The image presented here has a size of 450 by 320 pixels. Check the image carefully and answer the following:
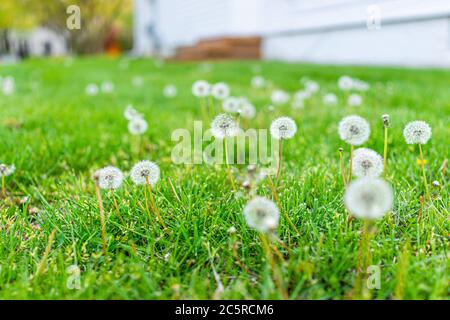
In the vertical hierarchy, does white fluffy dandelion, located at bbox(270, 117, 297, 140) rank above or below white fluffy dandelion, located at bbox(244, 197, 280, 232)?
above

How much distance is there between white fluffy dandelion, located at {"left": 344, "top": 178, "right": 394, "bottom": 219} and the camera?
109 cm

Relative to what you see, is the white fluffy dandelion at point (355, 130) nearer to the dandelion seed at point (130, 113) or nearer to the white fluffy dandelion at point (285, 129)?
the white fluffy dandelion at point (285, 129)

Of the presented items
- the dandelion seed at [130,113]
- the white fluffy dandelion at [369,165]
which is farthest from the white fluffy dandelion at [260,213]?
the dandelion seed at [130,113]

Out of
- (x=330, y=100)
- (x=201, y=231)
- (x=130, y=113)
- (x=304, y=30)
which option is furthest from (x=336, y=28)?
(x=201, y=231)

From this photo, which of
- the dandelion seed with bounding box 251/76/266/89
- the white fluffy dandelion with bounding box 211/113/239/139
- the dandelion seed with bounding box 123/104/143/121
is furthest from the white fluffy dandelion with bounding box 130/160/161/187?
the dandelion seed with bounding box 251/76/266/89

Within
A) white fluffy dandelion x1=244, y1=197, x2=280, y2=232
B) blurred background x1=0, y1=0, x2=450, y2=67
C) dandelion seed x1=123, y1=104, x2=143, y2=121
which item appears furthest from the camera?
blurred background x1=0, y1=0, x2=450, y2=67

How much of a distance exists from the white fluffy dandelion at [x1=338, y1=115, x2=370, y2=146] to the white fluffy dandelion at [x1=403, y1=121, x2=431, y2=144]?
182 mm

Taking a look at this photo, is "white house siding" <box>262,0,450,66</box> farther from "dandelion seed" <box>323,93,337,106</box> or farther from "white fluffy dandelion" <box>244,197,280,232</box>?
"white fluffy dandelion" <box>244,197,280,232</box>

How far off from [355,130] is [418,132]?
25 cm

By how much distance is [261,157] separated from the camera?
2.60 metres

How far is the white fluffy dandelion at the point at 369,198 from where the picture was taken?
1088 mm

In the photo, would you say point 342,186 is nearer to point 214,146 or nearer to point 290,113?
point 214,146

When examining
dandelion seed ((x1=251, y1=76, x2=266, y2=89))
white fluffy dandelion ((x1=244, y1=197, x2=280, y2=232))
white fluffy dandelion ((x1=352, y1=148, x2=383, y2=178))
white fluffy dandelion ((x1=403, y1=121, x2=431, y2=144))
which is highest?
dandelion seed ((x1=251, y1=76, x2=266, y2=89))

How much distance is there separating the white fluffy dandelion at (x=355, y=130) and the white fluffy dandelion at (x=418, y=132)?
0.18 meters
